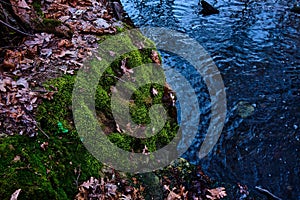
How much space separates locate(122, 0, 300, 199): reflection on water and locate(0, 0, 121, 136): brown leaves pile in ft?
8.95

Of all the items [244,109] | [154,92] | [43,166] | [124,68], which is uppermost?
[43,166]

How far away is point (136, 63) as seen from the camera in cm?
518

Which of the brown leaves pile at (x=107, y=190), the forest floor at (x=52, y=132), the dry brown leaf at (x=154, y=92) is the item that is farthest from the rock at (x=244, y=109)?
the brown leaves pile at (x=107, y=190)

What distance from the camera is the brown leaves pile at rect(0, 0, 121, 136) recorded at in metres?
3.14

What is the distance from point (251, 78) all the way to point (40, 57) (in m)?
5.11

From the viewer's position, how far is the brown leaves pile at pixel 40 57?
A: 3141mm

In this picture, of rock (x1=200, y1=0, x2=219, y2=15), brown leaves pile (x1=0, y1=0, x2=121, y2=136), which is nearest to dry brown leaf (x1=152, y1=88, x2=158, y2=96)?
brown leaves pile (x1=0, y1=0, x2=121, y2=136)

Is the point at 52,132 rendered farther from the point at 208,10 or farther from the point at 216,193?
the point at 208,10

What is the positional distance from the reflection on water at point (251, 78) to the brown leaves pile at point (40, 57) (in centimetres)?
273

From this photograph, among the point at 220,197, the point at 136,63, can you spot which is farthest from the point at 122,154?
the point at 136,63

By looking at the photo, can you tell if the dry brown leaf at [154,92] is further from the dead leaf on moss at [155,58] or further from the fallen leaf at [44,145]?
the fallen leaf at [44,145]

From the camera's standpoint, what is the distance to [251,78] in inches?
259

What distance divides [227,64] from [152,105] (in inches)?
125

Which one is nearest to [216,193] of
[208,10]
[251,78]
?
[251,78]
